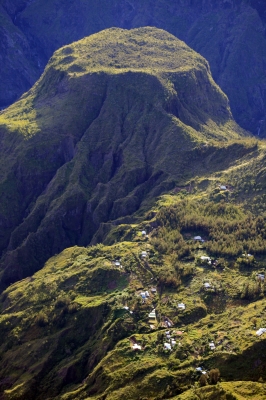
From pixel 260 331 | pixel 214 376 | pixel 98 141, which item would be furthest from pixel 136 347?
pixel 98 141

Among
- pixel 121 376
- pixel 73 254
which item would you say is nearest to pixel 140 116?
pixel 73 254

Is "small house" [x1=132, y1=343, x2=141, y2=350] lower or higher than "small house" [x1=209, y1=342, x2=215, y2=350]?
lower

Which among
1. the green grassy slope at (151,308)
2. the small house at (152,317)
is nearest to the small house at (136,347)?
the green grassy slope at (151,308)

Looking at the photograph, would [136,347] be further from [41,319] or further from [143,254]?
[143,254]

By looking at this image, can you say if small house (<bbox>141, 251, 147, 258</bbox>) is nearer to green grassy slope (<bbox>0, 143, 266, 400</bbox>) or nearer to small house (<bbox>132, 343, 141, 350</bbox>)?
green grassy slope (<bbox>0, 143, 266, 400</bbox>)

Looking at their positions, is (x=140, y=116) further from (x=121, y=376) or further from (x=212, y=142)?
(x=121, y=376)

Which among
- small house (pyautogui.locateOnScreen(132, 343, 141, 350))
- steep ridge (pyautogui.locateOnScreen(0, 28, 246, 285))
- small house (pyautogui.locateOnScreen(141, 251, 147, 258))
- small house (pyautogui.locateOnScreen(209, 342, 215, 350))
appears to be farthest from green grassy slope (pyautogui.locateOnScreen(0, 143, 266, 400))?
steep ridge (pyautogui.locateOnScreen(0, 28, 246, 285))

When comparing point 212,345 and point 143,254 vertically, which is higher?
point 143,254

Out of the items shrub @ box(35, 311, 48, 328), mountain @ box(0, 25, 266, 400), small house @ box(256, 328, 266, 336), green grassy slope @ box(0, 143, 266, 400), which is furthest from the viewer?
shrub @ box(35, 311, 48, 328)
